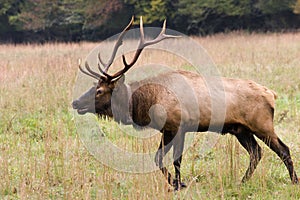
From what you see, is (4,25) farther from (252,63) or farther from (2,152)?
(2,152)

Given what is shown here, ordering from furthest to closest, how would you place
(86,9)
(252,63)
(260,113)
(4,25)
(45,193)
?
(4,25), (86,9), (252,63), (260,113), (45,193)

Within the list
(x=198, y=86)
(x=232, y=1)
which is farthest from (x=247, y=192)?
(x=232, y=1)

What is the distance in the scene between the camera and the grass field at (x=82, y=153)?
4.93 meters

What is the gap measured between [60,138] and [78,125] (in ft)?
7.04

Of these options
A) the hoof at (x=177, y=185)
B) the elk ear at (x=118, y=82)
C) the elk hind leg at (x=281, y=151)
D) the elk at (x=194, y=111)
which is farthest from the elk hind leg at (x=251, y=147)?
the elk ear at (x=118, y=82)

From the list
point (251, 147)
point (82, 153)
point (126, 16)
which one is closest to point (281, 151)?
point (251, 147)

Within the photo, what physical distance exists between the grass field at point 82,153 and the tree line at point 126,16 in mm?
13968

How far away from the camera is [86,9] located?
3008 centimetres

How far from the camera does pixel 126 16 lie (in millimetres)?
30219

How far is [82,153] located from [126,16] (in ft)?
80.0

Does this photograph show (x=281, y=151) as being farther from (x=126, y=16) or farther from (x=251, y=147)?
(x=126, y=16)

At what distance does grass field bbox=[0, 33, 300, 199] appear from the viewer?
16.2 feet

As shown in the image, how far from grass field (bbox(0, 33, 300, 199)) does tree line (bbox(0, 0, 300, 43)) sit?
13968 millimetres

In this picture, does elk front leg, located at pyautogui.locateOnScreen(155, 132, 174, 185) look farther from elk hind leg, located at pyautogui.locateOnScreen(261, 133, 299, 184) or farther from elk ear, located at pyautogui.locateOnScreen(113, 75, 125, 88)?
elk hind leg, located at pyautogui.locateOnScreen(261, 133, 299, 184)
